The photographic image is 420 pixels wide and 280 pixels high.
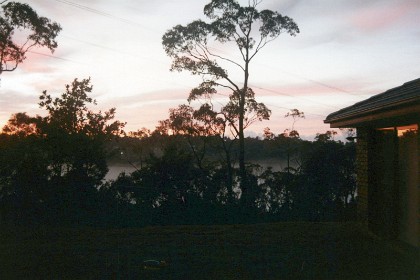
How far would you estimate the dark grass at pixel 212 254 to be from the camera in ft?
28.7

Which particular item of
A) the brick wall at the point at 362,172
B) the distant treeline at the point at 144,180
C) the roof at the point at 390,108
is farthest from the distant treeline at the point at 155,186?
the roof at the point at 390,108

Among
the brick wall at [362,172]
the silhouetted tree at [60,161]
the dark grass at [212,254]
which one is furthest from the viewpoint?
the silhouetted tree at [60,161]

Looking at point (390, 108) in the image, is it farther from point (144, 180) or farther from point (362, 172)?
point (144, 180)

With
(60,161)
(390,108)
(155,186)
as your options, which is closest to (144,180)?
(155,186)

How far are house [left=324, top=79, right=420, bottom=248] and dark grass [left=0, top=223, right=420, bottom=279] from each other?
0.49 meters

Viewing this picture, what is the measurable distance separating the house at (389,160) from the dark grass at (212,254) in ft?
1.59

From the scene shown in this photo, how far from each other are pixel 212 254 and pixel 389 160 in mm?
4487

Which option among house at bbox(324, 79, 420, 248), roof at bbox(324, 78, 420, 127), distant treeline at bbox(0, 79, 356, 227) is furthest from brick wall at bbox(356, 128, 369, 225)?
distant treeline at bbox(0, 79, 356, 227)

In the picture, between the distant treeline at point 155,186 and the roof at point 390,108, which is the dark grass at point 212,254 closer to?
the roof at point 390,108

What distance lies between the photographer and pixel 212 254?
34.0 feet

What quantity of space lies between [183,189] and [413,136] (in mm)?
20996

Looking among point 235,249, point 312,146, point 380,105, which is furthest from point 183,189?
point 380,105

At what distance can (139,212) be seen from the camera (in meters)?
27.7

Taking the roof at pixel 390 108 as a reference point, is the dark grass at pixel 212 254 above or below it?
below
